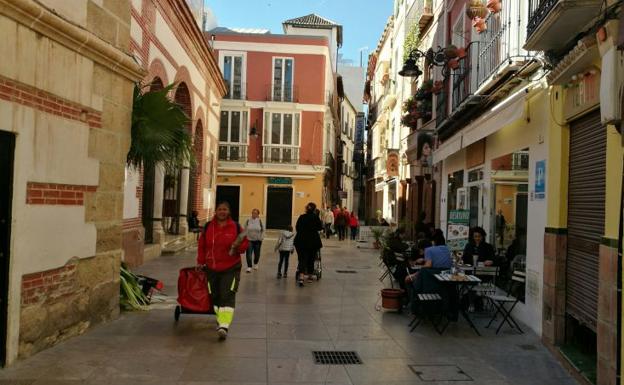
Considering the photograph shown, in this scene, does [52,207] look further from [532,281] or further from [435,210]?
[435,210]

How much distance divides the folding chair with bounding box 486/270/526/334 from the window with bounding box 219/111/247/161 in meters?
26.1

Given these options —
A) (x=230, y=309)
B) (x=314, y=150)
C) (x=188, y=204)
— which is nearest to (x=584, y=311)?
(x=230, y=309)

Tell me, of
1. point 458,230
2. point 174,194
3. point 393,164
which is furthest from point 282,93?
point 458,230

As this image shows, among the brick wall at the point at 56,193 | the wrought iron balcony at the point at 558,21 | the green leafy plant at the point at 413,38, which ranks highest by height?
the green leafy plant at the point at 413,38

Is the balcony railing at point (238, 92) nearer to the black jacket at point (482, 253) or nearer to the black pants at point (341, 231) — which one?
the black pants at point (341, 231)

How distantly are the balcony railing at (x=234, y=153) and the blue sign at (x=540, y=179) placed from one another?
2690cm

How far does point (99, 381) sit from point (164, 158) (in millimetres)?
4326

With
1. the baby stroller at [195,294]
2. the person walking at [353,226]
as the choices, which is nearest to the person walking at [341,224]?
the person walking at [353,226]

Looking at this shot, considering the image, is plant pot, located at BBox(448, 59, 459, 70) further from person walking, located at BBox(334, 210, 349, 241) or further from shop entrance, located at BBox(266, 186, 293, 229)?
shop entrance, located at BBox(266, 186, 293, 229)

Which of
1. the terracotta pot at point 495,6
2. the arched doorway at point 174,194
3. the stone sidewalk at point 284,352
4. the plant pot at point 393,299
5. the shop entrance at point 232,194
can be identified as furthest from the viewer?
the shop entrance at point 232,194

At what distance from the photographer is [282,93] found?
34125 millimetres

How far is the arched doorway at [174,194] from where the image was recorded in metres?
19.1

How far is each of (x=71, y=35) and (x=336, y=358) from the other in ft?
14.5

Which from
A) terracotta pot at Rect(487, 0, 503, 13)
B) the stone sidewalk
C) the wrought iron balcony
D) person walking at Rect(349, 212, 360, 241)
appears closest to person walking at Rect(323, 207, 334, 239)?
person walking at Rect(349, 212, 360, 241)
